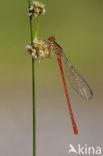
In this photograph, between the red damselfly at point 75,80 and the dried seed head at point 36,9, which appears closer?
the dried seed head at point 36,9

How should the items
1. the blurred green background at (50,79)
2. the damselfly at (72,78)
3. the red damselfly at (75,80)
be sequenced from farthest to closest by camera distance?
the blurred green background at (50,79) → the red damselfly at (75,80) → the damselfly at (72,78)

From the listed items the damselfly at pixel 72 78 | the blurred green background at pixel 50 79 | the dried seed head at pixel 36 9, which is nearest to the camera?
the dried seed head at pixel 36 9

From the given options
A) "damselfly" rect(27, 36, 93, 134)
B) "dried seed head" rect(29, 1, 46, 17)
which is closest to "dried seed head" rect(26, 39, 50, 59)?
"dried seed head" rect(29, 1, 46, 17)

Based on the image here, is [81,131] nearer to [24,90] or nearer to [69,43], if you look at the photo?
[24,90]

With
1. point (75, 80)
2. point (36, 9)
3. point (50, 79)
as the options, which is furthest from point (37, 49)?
point (50, 79)

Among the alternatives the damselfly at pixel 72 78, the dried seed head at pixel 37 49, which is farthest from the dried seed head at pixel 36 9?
the damselfly at pixel 72 78

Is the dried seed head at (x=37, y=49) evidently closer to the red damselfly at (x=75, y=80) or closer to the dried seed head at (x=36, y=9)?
the dried seed head at (x=36, y=9)

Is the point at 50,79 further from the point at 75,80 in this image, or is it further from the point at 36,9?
the point at 36,9

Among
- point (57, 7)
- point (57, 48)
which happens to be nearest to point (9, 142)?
point (57, 48)
